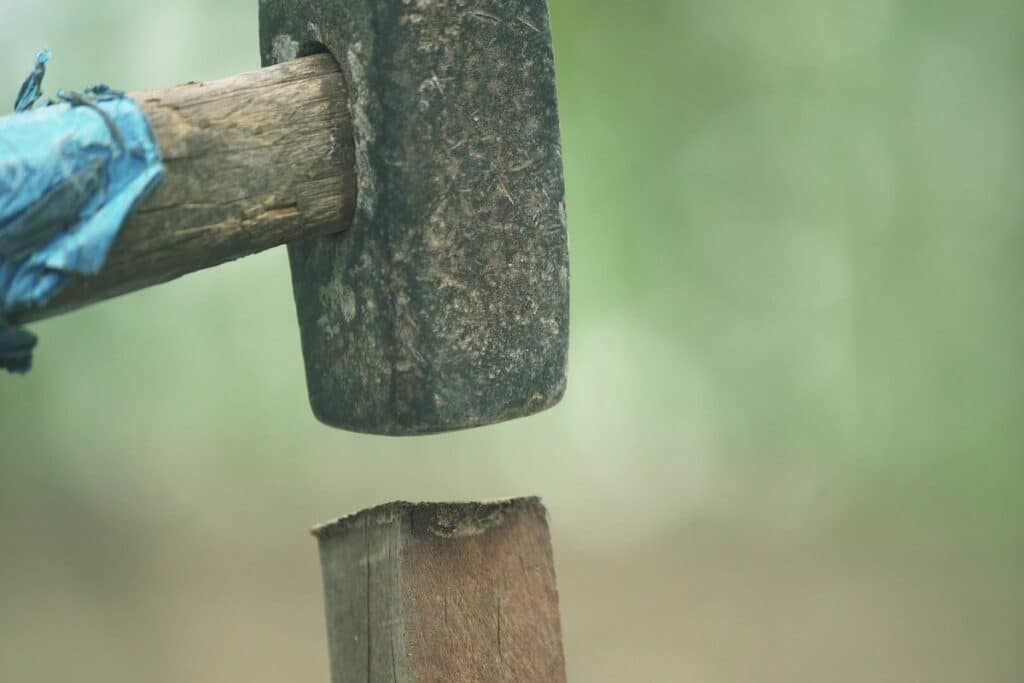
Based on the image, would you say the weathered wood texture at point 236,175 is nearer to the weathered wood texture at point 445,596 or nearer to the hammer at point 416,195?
the hammer at point 416,195

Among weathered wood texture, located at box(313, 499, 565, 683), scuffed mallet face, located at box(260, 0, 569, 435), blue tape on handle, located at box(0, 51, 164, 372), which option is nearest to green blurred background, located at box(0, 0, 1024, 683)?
weathered wood texture, located at box(313, 499, 565, 683)

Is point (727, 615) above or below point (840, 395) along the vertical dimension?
below

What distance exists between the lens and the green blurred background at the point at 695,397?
318cm

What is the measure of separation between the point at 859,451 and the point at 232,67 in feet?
6.71

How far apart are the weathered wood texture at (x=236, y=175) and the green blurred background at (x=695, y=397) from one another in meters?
2.23

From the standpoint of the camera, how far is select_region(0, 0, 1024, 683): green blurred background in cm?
318

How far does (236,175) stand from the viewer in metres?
0.95

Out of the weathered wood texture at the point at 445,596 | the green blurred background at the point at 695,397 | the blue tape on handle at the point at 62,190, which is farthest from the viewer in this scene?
the green blurred background at the point at 695,397

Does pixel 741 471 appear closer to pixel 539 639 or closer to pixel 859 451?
pixel 859 451

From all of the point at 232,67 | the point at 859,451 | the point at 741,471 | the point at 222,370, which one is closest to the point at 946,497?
the point at 859,451

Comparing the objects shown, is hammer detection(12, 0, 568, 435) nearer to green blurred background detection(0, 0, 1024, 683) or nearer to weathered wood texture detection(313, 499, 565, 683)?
weathered wood texture detection(313, 499, 565, 683)

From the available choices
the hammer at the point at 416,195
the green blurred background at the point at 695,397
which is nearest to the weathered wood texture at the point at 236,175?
the hammer at the point at 416,195

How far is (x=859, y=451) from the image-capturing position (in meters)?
3.51

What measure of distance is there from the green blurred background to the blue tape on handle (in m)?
2.34
